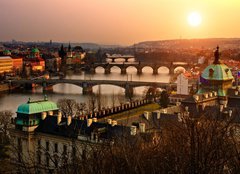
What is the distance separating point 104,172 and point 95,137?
6697 mm

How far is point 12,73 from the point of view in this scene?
49.0 metres

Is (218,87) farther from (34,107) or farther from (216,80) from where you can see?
(34,107)

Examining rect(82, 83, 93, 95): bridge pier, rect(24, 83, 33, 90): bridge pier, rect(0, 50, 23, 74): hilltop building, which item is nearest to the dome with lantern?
rect(82, 83, 93, 95): bridge pier

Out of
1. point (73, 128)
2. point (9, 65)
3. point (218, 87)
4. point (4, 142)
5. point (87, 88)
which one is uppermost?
point (218, 87)

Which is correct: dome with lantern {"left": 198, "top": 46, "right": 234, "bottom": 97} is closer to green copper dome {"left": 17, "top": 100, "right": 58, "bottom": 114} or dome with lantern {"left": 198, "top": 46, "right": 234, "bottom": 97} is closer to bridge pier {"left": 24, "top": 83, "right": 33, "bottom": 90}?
green copper dome {"left": 17, "top": 100, "right": 58, "bottom": 114}

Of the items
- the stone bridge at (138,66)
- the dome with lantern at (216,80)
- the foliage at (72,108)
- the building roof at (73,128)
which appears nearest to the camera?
the building roof at (73,128)

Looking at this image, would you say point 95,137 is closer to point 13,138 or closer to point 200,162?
point 13,138

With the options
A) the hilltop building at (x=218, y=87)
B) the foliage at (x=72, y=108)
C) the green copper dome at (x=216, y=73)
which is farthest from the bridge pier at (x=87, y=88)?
the green copper dome at (x=216, y=73)

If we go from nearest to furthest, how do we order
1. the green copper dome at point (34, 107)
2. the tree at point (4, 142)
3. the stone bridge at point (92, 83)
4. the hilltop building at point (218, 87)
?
the tree at point (4, 142) → the green copper dome at point (34, 107) → the hilltop building at point (218, 87) → the stone bridge at point (92, 83)

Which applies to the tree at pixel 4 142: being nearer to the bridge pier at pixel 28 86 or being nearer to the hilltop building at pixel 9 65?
the bridge pier at pixel 28 86

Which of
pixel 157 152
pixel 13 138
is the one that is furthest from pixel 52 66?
pixel 157 152

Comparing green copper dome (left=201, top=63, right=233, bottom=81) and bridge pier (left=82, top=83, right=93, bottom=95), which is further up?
green copper dome (left=201, top=63, right=233, bottom=81)

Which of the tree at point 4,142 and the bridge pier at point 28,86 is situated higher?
the tree at point 4,142

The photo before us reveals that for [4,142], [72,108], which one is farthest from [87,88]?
[4,142]
